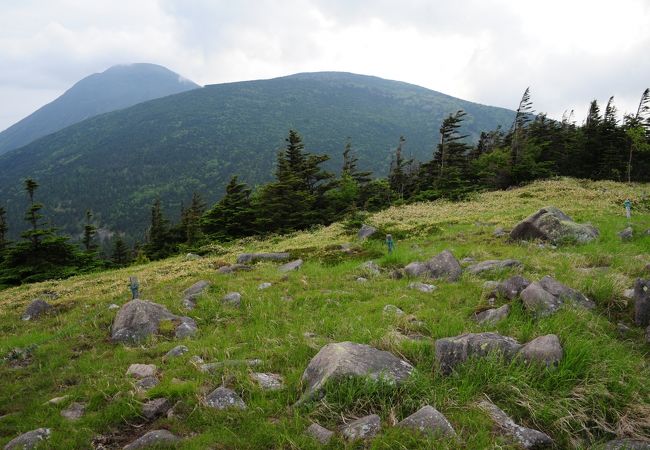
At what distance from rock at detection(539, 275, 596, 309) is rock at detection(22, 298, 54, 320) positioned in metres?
14.1

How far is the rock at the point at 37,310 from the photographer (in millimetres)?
Answer: 12492

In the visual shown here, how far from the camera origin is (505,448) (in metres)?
4.28

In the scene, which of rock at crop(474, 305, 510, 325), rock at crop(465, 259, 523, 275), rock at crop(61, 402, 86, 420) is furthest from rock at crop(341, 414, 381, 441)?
rock at crop(465, 259, 523, 275)

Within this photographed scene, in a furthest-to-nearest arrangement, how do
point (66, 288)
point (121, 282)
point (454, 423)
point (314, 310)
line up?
point (66, 288)
point (121, 282)
point (314, 310)
point (454, 423)

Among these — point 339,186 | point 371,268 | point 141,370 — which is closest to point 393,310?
point 371,268

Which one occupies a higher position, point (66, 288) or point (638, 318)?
point (638, 318)

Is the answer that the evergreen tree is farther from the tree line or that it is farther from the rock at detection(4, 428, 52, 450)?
the rock at detection(4, 428, 52, 450)

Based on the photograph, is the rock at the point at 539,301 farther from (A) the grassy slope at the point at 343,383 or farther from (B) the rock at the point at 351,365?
(B) the rock at the point at 351,365

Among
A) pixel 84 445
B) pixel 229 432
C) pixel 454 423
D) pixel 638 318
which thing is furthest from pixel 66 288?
pixel 638 318

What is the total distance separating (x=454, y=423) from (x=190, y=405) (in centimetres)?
356

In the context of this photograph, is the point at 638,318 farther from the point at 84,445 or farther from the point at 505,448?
the point at 84,445

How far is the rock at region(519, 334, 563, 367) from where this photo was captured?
218 inches

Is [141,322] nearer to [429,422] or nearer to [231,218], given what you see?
[429,422]

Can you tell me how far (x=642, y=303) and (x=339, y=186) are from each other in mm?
35138
